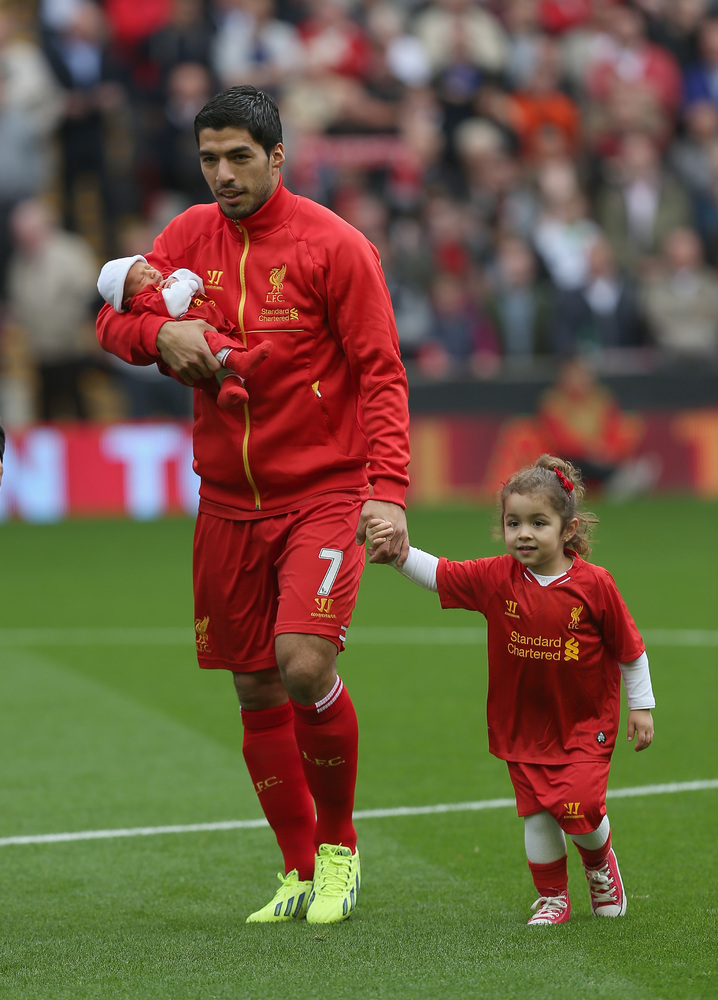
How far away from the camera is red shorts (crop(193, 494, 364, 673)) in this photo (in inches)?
173

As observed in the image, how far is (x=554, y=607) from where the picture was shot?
4324 millimetres

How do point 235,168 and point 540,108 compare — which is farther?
point 540,108

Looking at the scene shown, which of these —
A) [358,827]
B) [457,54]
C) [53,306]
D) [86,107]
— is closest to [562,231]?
[457,54]

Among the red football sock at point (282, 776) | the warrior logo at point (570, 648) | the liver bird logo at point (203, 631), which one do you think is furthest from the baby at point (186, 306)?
the warrior logo at point (570, 648)

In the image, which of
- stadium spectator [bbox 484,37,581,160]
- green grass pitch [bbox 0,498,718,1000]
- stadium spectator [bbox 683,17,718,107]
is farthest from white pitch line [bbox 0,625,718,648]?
stadium spectator [bbox 683,17,718,107]

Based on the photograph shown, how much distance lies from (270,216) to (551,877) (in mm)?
2037

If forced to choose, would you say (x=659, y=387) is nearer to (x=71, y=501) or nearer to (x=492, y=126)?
(x=492, y=126)

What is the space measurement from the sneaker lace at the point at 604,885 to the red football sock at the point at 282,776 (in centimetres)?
89

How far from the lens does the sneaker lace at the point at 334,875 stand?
4.50m

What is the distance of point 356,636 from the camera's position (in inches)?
361

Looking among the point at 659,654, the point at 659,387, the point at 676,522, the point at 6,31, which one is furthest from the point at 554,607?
the point at 6,31

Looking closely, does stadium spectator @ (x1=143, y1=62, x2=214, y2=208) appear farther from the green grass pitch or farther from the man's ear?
the man's ear

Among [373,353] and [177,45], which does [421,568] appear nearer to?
[373,353]

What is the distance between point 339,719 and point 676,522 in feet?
32.8
